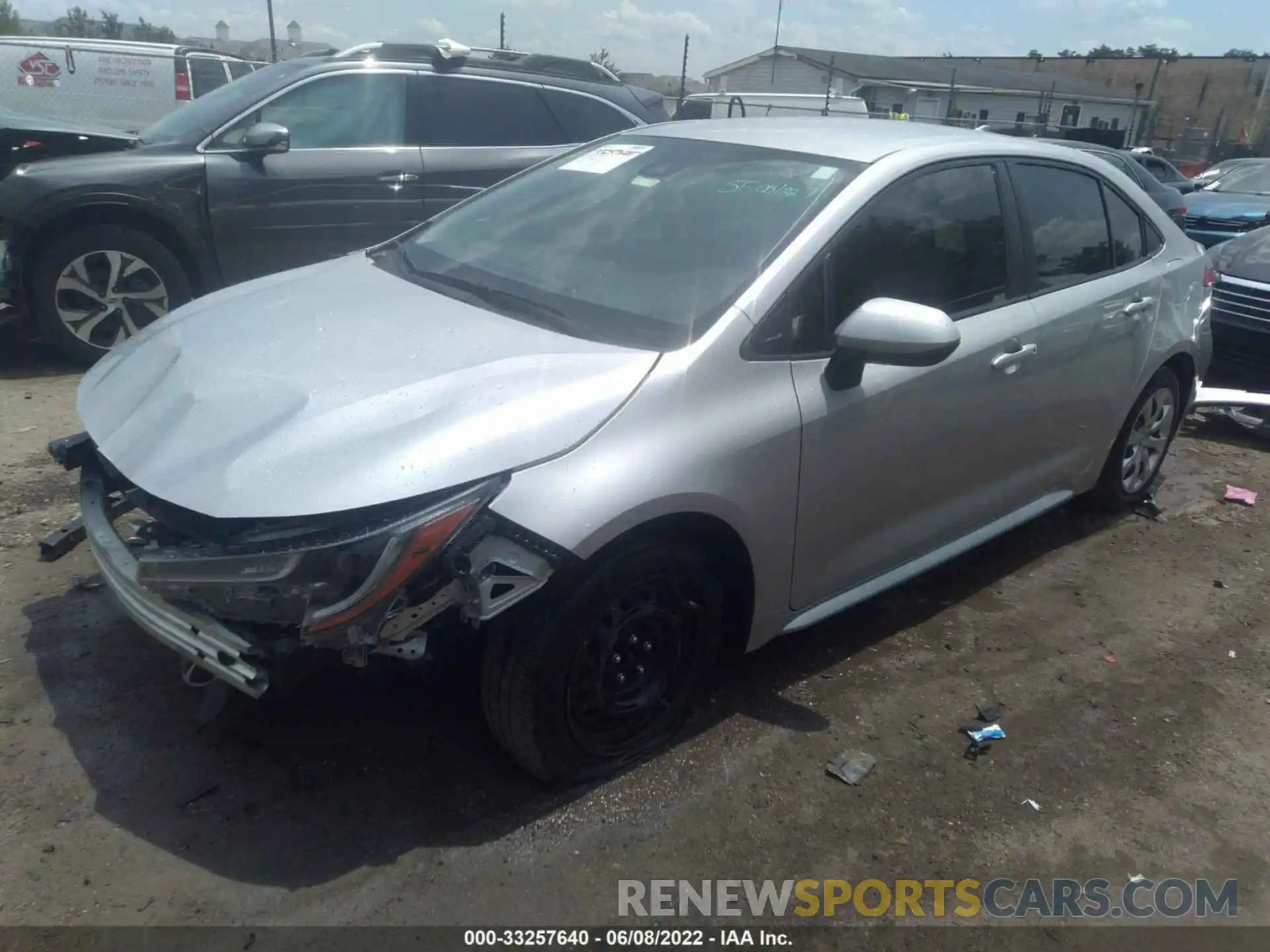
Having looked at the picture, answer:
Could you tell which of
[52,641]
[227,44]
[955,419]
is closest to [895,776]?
[955,419]

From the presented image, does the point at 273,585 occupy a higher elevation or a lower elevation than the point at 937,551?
higher

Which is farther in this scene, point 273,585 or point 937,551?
point 937,551

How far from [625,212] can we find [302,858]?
2.18m

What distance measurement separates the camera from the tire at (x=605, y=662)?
2.51 meters

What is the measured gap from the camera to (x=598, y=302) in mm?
3002

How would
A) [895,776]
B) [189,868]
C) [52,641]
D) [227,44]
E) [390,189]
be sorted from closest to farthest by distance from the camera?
1. [189,868]
2. [895,776]
3. [52,641]
4. [390,189]
5. [227,44]

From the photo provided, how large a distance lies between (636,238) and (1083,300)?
74.9 inches

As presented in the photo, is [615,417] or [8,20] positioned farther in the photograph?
[8,20]

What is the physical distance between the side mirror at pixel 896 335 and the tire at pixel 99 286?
4.64 metres

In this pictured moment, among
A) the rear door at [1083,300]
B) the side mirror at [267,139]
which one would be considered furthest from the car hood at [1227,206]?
the side mirror at [267,139]

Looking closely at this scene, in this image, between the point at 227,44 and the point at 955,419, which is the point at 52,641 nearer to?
the point at 955,419

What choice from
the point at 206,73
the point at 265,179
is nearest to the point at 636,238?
the point at 265,179

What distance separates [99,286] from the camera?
19.4 feet

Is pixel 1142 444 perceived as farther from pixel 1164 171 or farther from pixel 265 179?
pixel 1164 171
